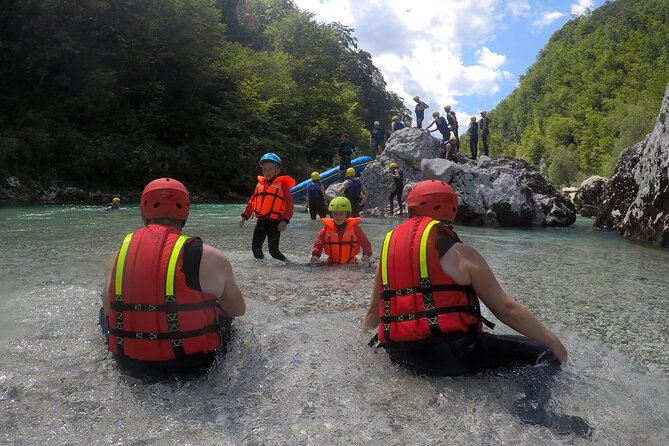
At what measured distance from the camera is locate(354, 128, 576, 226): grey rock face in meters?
16.8

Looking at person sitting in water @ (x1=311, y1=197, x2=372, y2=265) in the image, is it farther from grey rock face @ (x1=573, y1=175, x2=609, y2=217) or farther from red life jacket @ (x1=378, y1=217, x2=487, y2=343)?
grey rock face @ (x1=573, y1=175, x2=609, y2=217)

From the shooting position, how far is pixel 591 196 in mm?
25219

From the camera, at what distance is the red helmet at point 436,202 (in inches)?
118

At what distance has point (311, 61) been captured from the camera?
45.6 metres

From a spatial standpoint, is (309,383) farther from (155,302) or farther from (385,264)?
(155,302)

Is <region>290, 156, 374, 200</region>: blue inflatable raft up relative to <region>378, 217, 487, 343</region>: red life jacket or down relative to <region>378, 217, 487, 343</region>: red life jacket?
up

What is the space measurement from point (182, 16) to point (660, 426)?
115ft

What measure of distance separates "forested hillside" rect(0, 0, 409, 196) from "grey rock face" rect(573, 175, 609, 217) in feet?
65.5

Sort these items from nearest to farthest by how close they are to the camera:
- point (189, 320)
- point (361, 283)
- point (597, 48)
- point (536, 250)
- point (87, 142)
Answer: point (189, 320), point (361, 283), point (536, 250), point (87, 142), point (597, 48)

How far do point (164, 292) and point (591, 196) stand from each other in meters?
26.5

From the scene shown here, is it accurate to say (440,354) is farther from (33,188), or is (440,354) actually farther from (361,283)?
(33,188)

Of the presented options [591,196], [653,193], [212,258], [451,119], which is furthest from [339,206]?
[591,196]

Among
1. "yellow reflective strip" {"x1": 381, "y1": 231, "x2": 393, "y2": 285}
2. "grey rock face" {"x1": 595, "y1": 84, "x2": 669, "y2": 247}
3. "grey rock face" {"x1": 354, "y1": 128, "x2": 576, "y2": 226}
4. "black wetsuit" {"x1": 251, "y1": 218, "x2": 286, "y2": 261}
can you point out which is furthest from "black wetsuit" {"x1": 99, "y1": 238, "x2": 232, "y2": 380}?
"grey rock face" {"x1": 354, "y1": 128, "x2": 576, "y2": 226}

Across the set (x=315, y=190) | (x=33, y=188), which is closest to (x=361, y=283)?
(x=315, y=190)
